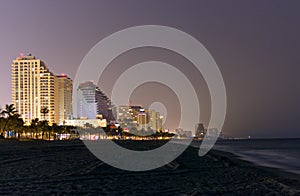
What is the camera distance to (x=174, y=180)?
59.4 ft

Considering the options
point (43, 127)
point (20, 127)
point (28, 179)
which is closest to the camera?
point (28, 179)

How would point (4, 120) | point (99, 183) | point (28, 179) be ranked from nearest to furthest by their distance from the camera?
point (99, 183)
point (28, 179)
point (4, 120)

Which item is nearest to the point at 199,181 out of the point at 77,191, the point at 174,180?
the point at 174,180

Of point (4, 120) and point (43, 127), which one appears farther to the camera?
Result: point (43, 127)

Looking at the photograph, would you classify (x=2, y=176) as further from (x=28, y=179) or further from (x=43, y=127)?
(x=43, y=127)

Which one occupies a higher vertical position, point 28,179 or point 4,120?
point 4,120

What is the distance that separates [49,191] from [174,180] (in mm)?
6351

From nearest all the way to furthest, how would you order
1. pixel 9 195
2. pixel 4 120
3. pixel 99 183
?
pixel 9 195 → pixel 99 183 → pixel 4 120

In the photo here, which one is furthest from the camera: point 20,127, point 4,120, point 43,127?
point 43,127

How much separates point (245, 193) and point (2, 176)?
40.5 feet

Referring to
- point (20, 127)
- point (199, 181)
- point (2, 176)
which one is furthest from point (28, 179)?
point (20, 127)

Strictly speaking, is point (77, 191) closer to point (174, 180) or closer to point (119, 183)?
point (119, 183)

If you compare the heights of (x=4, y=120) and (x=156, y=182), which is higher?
(x=4, y=120)

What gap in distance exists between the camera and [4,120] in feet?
368
